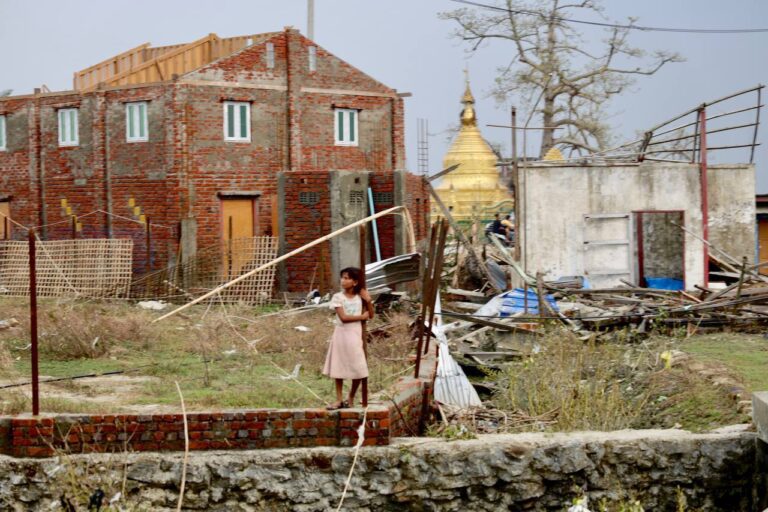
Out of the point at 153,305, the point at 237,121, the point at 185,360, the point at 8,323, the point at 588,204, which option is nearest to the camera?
the point at 185,360

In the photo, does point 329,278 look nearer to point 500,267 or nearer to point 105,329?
point 500,267

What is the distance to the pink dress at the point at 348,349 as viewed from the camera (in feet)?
31.6

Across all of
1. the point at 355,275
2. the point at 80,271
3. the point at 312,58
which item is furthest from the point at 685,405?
the point at 312,58

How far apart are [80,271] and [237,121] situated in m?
6.01

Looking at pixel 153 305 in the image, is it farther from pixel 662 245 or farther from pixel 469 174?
pixel 469 174

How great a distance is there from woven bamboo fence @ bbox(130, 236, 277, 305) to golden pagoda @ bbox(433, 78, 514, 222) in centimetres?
1842

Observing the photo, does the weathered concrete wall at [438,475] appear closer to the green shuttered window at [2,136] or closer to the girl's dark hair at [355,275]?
the girl's dark hair at [355,275]

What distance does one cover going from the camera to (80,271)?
24266mm

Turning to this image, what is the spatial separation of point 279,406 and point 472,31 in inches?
1244

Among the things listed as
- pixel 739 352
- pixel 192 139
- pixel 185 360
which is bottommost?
pixel 739 352

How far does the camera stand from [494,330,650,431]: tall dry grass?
439 inches

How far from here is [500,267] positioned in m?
22.2

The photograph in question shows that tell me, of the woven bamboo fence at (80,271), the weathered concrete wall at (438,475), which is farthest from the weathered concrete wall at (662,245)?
the weathered concrete wall at (438,475)

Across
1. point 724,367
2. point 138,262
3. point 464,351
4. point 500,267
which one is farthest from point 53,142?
point 724,367
